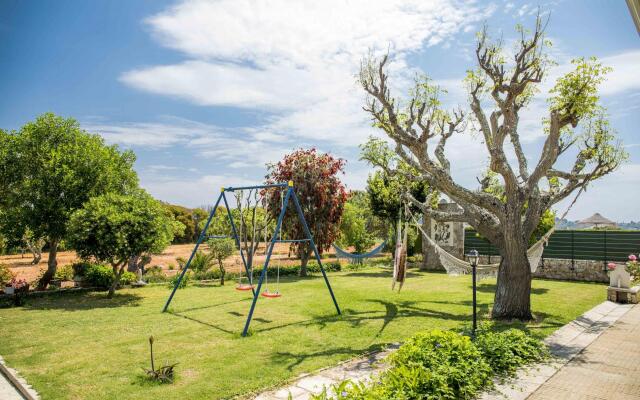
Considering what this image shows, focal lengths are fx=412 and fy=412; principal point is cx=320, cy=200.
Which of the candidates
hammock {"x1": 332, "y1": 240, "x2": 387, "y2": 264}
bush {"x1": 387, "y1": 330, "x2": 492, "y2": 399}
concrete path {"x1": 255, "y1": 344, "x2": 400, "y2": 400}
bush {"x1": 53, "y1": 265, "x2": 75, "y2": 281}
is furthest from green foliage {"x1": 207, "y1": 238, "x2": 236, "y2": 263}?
bush {"x1": 387, "y1": 330, "x2": 492, "y2": 399}

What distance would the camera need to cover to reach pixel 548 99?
9.14m

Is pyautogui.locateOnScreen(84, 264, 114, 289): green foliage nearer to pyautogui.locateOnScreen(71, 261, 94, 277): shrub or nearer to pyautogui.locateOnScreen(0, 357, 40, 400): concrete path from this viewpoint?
pyautogui.locateOnScreen(71, 261, 94, 277): shrub

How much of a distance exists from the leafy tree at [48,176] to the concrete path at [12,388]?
669 cm

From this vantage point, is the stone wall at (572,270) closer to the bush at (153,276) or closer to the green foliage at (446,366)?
the green foliage at (446,366)

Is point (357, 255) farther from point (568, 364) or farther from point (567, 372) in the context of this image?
point (567, 372)

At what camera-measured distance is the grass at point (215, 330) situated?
537 centimetres

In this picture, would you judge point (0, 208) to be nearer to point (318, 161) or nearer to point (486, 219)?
point (318, 161)

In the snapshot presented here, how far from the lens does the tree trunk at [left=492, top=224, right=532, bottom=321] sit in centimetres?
832

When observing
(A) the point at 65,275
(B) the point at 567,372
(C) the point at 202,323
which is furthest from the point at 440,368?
(A) the point at 65,275

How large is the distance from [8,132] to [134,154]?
3597 millimetres

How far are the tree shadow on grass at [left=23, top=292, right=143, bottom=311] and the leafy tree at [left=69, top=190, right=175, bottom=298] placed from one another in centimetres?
47

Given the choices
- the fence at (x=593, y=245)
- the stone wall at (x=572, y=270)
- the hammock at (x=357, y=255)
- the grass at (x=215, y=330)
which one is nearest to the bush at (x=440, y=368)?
the grass at (x=215, y=330)

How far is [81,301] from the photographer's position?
36.6 feet

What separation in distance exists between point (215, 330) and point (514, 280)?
19.8 ft
